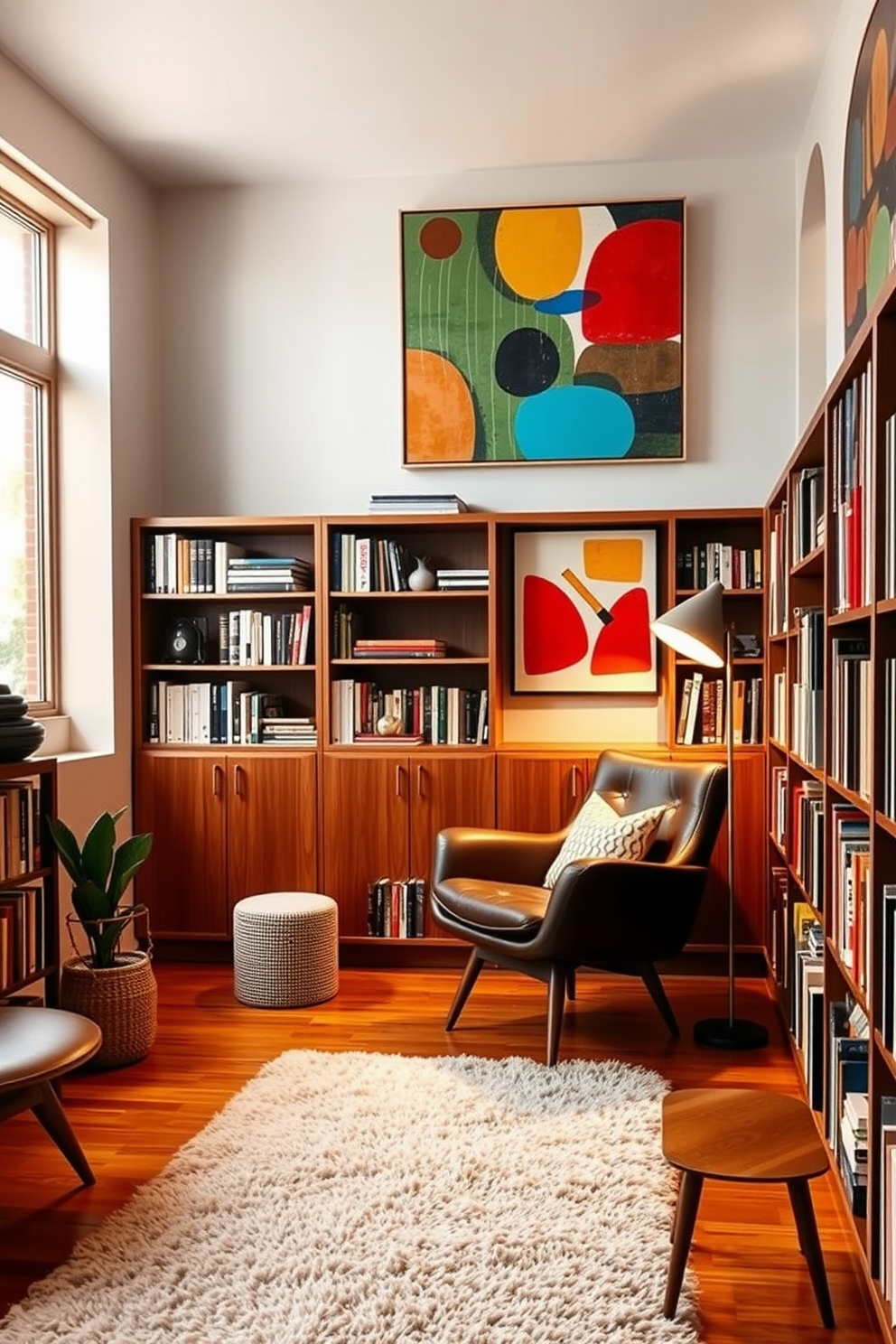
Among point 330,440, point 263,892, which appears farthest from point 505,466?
point 263,892

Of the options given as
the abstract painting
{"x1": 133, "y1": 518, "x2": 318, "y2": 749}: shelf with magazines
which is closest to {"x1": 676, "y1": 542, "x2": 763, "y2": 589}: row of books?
the abstract painting

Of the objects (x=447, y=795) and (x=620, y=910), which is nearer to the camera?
(x=620, y=910)

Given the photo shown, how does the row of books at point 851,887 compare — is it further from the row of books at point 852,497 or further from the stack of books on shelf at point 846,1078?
the row of books at point 852,497

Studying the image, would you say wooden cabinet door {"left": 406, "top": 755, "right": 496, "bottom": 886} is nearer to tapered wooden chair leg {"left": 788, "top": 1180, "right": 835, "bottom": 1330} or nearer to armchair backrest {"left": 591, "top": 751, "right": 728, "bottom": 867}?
armchair backrest {"left": 591, "top": 751, "right": 728, "bottom": 867}

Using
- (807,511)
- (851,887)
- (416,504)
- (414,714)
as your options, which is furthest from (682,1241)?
(416,504)

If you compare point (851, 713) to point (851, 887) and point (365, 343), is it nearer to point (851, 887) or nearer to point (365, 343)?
point (851, 887)

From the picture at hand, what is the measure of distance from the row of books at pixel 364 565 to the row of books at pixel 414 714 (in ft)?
1.30

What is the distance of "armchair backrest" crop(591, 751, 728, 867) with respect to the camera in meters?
3.83

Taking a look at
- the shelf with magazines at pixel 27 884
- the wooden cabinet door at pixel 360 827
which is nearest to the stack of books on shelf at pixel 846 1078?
the shelf with magazines at pixel 27 884

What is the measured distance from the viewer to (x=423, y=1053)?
3693 mm

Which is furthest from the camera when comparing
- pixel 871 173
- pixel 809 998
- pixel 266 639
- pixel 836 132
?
pixel 266 639

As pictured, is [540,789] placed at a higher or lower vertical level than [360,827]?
higher

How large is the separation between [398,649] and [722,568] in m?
1.31

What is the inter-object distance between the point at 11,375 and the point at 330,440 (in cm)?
133
